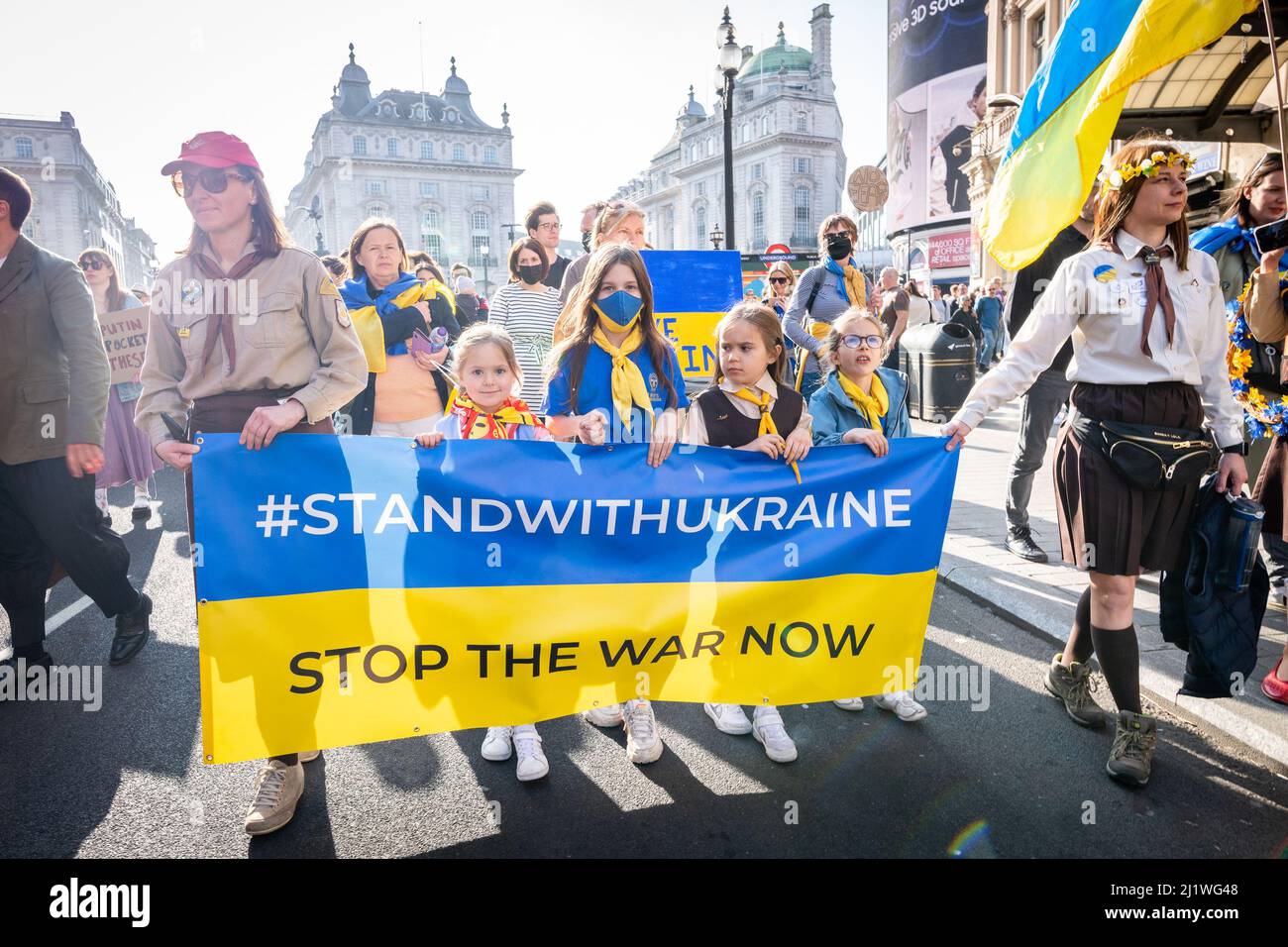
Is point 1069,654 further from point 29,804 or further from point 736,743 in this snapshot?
point 29,804

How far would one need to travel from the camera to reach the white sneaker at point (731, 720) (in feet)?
12.0

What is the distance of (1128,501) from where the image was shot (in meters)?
3.17

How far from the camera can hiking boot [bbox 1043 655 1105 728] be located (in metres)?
3.55

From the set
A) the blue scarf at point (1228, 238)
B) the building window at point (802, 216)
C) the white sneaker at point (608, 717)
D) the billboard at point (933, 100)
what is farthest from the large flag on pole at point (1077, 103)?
the building window at point (802, 216)

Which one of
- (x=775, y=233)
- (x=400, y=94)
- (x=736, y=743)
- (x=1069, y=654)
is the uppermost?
(x=400, y=94)

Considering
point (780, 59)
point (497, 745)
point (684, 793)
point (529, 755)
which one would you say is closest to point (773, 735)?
point (684, 793)

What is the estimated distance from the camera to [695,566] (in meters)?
3.09

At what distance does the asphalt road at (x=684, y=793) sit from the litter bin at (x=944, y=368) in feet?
28.7

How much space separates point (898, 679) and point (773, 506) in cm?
82

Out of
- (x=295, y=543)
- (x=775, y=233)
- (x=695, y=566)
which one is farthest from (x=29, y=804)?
(x=775, y=233)

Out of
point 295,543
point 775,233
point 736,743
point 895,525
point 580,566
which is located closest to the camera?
point 295,543

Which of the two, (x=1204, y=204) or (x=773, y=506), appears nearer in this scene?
(x=773, y=506)

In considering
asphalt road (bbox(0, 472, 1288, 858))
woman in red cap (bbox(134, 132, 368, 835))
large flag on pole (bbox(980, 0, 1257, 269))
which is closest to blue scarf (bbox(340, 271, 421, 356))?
woman in red cap (bbox(134, 132, 368, 835))

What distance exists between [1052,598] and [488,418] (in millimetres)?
3511
